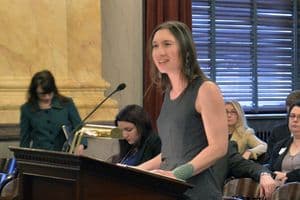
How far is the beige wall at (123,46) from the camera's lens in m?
7.67

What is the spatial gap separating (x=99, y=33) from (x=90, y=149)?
120 cm

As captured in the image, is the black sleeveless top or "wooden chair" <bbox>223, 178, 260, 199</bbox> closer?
the black sleeveless top

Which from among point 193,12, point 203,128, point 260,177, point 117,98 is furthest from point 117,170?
point 193,12

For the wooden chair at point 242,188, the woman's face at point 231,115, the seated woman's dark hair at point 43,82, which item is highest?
the seated woman's dark hair at point 43,82

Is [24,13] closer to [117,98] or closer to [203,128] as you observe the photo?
[117,98]

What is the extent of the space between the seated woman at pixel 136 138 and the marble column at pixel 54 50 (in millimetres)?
2123

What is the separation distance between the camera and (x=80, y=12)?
698 centimetres

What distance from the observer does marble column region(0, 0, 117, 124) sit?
6.51 meters

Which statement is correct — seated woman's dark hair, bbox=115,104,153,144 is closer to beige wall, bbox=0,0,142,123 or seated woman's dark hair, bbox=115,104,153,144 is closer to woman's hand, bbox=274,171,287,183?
woman's hand, bbox=274,171,287,183

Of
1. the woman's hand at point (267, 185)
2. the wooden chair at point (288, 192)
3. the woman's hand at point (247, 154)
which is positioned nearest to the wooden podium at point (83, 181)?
the wooden chair at point (288, 192)

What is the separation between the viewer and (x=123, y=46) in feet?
25.5

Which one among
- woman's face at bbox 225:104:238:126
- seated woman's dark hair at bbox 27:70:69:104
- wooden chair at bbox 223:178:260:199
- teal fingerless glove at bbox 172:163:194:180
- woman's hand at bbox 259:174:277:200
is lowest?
wooden chair at bbox 223:178:260:199

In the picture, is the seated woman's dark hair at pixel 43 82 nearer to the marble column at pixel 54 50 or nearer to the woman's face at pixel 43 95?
the woman's face at pixel 43 95

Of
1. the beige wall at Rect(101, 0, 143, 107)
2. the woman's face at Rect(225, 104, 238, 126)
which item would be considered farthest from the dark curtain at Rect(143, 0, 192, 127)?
the woman's face at Rect(225, 104, 238, 126)
